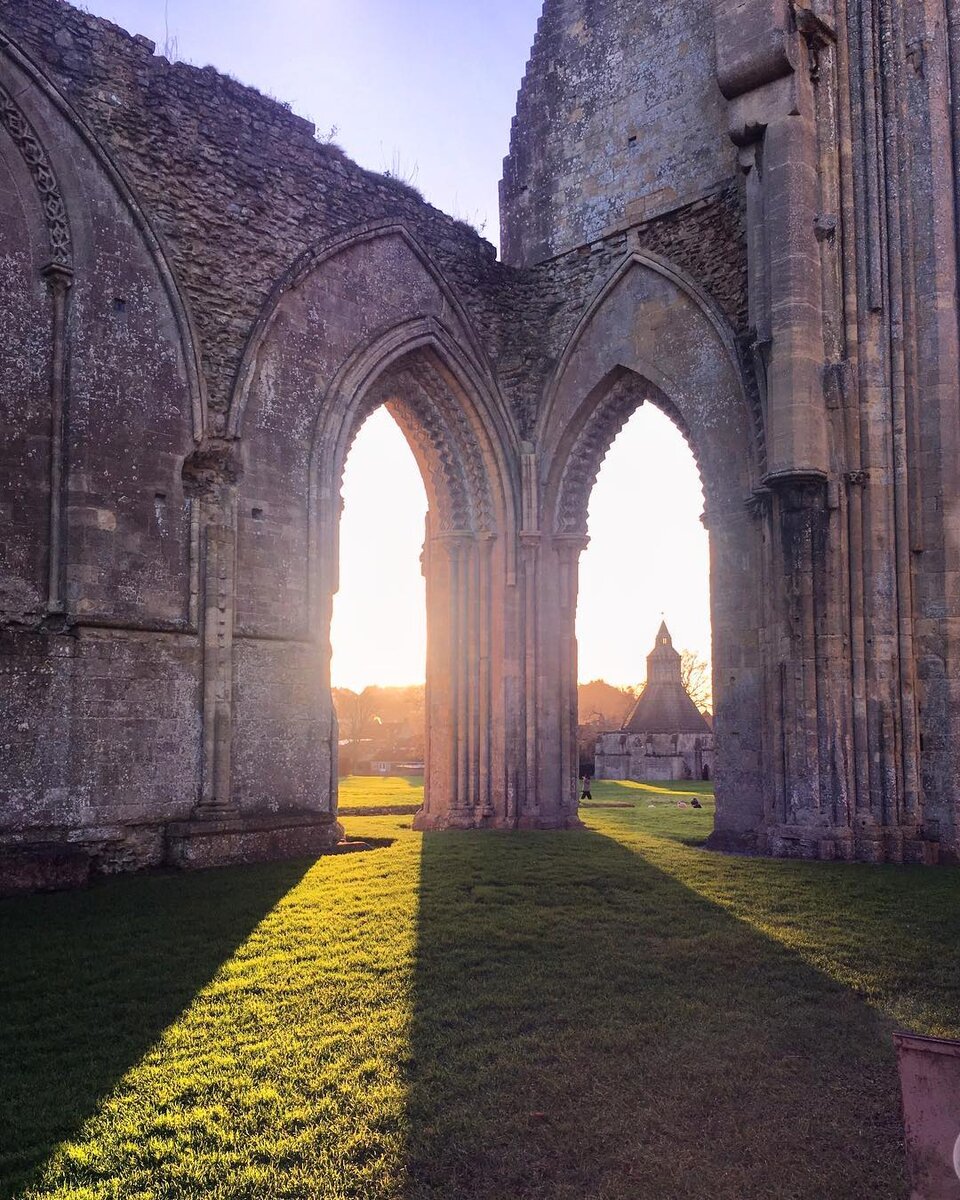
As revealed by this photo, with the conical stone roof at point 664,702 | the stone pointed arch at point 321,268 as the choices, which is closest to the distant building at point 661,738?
the conical stone roof at point 664,702

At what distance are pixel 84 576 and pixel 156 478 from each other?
1166mm

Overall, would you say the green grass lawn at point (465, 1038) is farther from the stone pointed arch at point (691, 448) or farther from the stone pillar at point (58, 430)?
the stone pointed arch at point (691, 448)

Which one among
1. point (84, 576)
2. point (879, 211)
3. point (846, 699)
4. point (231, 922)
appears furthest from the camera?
point (879, 211)

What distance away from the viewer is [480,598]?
41.3 ft


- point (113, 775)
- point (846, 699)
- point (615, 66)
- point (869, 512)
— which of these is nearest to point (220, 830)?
point (113, 775)

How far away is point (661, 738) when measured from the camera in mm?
32000

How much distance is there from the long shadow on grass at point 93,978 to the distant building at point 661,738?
24.0m

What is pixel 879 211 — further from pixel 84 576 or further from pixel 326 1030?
pixel 326 1030

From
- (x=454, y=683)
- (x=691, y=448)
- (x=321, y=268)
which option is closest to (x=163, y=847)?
(x=454, y=683)

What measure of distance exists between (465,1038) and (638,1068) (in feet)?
2.39

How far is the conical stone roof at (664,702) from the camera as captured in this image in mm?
32625

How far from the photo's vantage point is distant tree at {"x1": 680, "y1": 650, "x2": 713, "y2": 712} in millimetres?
46656

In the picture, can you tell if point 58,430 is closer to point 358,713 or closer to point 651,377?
point 651,377

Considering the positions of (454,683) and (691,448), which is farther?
(454,683)
